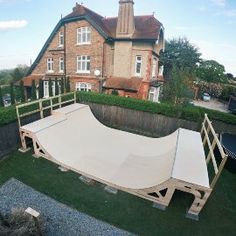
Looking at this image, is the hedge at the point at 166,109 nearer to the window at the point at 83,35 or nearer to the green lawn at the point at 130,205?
the green lawn at the point at 130,205

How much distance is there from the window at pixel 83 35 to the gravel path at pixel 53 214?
1590 cm

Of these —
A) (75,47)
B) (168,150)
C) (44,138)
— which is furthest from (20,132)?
(75,47)

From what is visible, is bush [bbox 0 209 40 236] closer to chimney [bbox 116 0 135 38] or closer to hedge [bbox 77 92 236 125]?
hedge [bbox 77 92 236 125]

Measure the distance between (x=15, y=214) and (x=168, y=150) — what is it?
7065 millimetres

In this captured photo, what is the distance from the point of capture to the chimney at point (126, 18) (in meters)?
17.7

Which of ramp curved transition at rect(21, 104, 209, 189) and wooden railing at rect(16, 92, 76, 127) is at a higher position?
wooden railing at rect(16, 92, 76, 127)

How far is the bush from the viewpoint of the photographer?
4.68 metres

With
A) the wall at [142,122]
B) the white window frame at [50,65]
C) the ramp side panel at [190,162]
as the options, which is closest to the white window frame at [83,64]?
the white window frame at [50,65]

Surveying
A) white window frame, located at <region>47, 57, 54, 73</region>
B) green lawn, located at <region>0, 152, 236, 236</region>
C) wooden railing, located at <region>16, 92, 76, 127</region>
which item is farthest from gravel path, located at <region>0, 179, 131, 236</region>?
white window frame, located at <region>47, 57, 54, 73</region>

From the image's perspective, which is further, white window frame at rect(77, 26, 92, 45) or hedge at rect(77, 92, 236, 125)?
white window frame at rect(77, 26, 92, 45)

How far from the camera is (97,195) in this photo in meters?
6.98

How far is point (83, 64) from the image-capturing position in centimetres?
1966

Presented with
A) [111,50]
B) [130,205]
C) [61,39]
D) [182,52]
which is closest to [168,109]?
[130,205]

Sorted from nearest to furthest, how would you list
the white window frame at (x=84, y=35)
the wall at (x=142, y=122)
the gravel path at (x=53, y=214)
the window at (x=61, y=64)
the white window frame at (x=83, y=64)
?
the gravel path at (x=53, y=214) < the wall at (x=142, y=122) < the white window frame at (x=84, y=35) < the white window frame at (x=83, y=64) < the window at (x=61, y=64)
